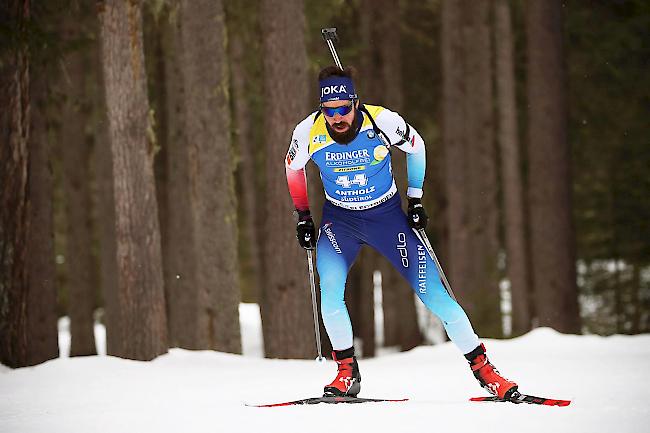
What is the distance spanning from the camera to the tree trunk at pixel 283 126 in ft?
40.7

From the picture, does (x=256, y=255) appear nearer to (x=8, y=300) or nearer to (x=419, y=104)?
(x=419, y=104)

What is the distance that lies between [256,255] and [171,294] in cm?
291

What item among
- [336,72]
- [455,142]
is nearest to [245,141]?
[455,142]

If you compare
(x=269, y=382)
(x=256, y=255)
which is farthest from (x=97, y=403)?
(x=256, y=255)

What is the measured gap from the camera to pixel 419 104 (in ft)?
76.7

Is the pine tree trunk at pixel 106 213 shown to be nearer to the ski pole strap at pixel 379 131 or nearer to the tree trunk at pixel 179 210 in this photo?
the tree trunk at pixel 179 210

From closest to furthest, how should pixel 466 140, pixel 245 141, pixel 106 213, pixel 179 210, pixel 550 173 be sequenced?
1. pixel 550 173
2. pixel 106 213
3. pixel 179 210
4. pixel 466 140
5. pixel 245 141

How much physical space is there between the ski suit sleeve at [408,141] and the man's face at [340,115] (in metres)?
0.23

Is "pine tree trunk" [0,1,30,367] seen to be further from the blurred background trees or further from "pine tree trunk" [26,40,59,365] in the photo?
"pine tree trunk" [26,40,59,365]

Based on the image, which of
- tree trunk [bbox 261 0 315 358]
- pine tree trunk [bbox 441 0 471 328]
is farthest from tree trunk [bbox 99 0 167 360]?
pine tree trunk [bbox 441 0 471 328]

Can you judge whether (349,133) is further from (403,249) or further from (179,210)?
(179,210)

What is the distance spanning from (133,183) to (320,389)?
3.58m

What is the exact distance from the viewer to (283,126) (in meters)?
12.5

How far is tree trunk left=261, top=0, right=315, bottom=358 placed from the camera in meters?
12.4
